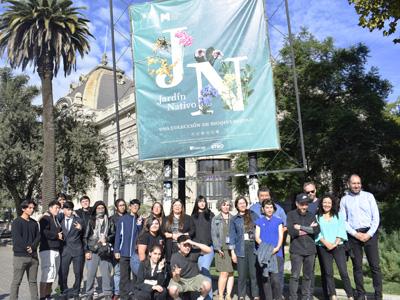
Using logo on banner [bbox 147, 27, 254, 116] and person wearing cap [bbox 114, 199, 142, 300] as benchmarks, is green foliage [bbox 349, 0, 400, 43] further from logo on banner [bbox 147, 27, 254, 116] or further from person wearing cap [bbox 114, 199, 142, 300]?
person wearing cap [bbox 114, 199, 142, 300]

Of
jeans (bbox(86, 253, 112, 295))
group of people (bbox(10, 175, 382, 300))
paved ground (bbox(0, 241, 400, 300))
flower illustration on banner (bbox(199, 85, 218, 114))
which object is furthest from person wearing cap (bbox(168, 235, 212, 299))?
flower illustration on banner (bbox(199, 85, 218, 114))

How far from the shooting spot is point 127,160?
1443 inches

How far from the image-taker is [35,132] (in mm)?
27453

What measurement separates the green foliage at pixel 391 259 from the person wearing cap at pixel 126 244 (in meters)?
5.79

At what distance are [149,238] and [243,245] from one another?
1.62 meters

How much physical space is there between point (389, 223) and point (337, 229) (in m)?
8.88

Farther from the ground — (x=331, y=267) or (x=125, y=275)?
(x=331, y=267)

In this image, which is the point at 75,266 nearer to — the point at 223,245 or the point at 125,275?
the point at 125,275

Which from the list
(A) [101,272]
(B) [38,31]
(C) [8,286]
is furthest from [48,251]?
(B) [38,31]

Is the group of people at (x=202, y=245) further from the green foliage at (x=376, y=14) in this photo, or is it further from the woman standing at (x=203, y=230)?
the green foliage at (x=376, y=14)

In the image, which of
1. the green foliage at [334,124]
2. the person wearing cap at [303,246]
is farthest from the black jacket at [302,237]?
the green foliage at [334,124]

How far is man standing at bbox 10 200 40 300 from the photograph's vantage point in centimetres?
709

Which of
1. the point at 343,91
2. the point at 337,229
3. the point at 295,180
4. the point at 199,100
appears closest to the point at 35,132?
the point at 295,180

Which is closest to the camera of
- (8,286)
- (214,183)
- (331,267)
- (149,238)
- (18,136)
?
(331,267)
